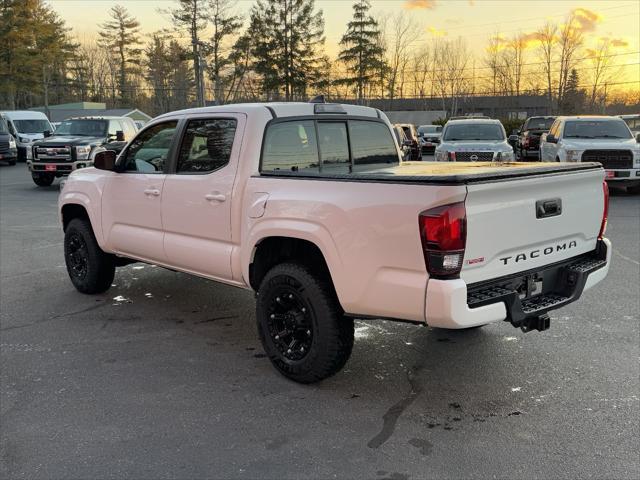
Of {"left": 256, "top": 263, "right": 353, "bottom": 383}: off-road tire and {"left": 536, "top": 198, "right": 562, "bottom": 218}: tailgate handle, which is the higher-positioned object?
{"left": 536, "top": 198, "right": 562, "bottom": 218}: tailgate handle

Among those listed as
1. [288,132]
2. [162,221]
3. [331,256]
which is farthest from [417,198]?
[162,221]

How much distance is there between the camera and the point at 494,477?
9.93 feet

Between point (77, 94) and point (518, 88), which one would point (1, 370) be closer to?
point (518, 88)

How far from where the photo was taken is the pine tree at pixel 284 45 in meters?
61.5

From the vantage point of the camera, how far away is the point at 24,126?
29.9 meters

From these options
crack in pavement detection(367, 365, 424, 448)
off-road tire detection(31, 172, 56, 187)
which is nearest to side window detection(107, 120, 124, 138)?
off-road tire detection(31, 172, 56, 187)

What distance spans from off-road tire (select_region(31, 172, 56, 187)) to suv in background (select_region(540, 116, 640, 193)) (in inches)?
560

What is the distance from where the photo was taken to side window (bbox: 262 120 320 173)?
4.61 metres

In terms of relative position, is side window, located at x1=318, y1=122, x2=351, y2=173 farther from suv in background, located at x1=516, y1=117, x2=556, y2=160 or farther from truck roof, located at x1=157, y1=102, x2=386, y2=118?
suv in background, located at x1=516, y1=117, x2=556, y2=160

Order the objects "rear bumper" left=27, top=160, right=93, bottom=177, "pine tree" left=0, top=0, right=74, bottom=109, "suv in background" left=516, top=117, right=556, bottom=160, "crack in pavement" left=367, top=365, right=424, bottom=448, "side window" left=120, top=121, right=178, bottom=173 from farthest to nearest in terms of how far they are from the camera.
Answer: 1. "pine tree" left=0, top=0, right=74, bottom=109
2. "suv in background" left=516, top=117, right=556, bottom=160
3. "rear bumper" left=27, top=160, right=93, bottom=177
4. "side window" left=120, top=121, right=178, bottom=173
5. "crack in pavement" left=367, top=365, right=424, bottom=448

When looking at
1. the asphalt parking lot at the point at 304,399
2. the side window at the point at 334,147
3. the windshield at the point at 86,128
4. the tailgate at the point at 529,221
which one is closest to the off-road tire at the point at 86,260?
the asphalt parking lot at the point at 304,399

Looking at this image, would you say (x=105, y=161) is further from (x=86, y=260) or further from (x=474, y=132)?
(x=474, y=132)

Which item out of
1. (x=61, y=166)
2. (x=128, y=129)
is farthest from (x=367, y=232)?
(x=128, y=129)

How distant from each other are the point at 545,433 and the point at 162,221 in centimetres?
348
